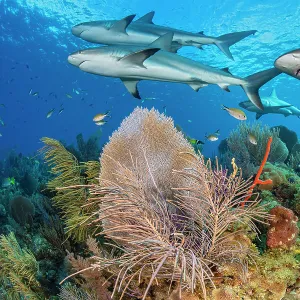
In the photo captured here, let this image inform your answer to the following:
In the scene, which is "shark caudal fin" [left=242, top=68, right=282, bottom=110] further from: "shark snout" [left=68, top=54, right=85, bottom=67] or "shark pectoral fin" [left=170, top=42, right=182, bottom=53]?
"shark snout" [left=68, top=54, right=85, bottom=67]

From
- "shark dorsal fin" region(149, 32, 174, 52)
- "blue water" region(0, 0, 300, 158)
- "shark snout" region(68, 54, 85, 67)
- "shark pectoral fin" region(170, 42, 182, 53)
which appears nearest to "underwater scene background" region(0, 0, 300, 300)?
"shark snout" region(68, 54, 85, 67)

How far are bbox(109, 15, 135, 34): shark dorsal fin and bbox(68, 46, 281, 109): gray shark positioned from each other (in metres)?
1.45

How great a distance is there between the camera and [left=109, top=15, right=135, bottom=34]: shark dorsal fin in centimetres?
599

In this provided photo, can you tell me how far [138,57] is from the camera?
455cm

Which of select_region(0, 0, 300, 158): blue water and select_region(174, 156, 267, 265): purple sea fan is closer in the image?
select_region(174, 156, 267, 265): purple sea fan

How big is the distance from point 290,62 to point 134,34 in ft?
15.1

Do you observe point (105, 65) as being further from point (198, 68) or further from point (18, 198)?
point (18, 198)

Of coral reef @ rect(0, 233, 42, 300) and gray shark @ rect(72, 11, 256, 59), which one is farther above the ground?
gray shark @ rect(72, 11, 256, 59)

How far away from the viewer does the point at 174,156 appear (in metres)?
3.59

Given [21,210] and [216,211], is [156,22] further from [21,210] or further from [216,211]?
[216,211]

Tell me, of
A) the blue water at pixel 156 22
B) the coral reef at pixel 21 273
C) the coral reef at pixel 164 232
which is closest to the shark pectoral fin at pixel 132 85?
the coral reef at pixel 164 232

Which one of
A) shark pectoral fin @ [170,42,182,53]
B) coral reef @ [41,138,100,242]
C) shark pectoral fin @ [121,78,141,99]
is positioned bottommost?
coral reef @ [41,138,100,242]

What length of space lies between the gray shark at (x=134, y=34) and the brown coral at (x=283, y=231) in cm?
430

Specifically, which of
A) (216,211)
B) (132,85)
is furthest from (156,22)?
(216,211)
